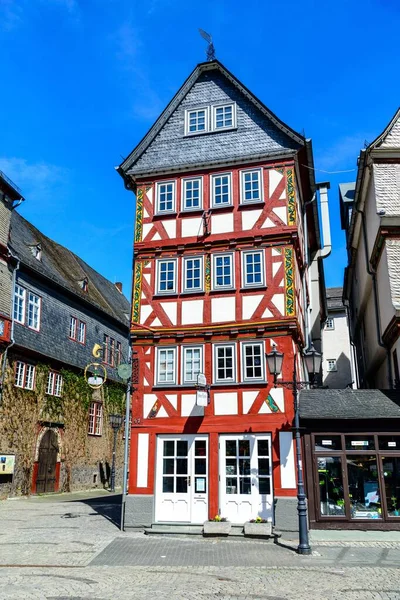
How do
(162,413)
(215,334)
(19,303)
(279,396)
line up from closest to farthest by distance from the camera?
(279,396) < (162,413) < (215,334) < (19,303)

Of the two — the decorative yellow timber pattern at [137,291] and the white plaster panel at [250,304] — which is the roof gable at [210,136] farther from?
the white plaster panel at [250,304]

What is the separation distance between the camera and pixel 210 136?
1948 centimetres

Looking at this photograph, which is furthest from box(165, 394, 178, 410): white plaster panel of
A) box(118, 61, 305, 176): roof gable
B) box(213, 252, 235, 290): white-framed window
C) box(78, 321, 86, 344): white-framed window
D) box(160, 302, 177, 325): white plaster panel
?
box(78, 321, 86, 344): white-framed window

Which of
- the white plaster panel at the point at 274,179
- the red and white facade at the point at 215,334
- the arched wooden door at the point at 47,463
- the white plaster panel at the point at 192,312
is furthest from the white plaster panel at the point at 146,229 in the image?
the arched wooden door at the point at 47,463

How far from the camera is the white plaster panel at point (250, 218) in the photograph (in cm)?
1775

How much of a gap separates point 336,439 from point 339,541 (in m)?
2.88

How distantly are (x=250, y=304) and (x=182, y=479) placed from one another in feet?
18.2

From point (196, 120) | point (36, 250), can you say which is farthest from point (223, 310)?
point (36, 250)

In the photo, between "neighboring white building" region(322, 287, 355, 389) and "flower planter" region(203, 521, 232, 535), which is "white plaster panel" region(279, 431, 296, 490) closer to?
"flower planter" region(203, 521, 232, 535)

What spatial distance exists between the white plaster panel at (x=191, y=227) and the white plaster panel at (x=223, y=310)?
2.48 meters

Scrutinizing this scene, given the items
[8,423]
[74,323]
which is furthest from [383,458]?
[74,323]

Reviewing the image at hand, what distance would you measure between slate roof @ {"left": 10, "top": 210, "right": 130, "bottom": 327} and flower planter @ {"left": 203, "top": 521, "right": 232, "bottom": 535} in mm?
15939

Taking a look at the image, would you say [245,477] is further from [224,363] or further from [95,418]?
[95,418]

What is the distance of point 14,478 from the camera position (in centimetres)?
2431
